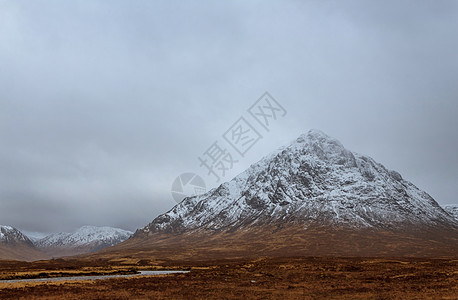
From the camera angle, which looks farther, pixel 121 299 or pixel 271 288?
pixel 271 288

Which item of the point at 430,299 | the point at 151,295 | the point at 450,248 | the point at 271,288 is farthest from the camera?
the point at 450,248

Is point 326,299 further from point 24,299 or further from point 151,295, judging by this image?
point 24,299

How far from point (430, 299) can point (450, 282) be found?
16.9 meters

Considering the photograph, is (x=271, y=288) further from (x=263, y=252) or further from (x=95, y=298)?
(x=263, y=252)

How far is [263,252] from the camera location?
196 m

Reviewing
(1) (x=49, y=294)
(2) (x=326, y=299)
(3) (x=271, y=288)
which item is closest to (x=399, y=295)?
(2) (x=326, y=299)

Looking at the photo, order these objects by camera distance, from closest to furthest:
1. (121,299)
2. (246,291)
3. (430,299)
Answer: (430,299), (121,299), (246,291)

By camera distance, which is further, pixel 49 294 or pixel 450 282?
pixel 450 282

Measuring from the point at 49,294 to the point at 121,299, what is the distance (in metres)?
11.6

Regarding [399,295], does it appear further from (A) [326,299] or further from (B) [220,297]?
(B) [220,297]

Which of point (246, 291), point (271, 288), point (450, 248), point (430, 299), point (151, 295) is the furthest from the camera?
point (450, 248)

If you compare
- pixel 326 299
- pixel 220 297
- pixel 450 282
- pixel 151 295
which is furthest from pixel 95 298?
pixel 450 282

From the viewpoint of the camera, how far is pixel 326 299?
3491 cm

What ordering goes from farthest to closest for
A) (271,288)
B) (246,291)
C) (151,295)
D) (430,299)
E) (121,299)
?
(271,288) < (246,291) < (151,295) < (121,299) < (430,299)
